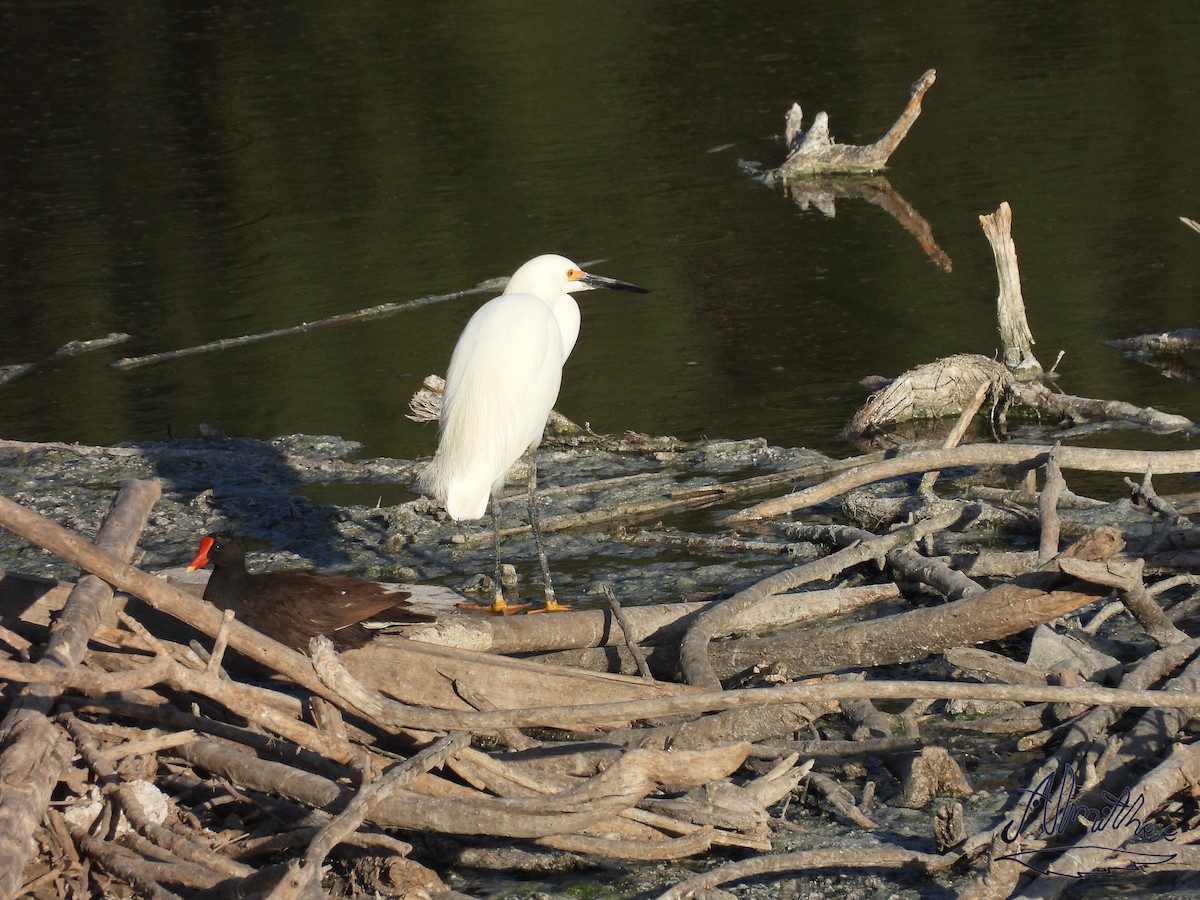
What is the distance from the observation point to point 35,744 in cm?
379

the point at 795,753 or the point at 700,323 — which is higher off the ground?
the point at 795,753

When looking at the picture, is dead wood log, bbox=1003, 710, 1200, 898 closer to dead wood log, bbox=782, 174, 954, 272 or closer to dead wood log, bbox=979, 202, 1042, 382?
dead wood log, bbox=979, 202, 1042, 382

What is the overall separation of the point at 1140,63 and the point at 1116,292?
10.4m

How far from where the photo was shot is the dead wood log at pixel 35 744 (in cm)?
345

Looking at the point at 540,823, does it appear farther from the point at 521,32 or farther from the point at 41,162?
the point at 521,32

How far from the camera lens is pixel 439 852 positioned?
4355 millimetres

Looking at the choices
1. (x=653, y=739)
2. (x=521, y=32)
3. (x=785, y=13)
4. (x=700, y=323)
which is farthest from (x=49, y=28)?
(x=653, y=739)

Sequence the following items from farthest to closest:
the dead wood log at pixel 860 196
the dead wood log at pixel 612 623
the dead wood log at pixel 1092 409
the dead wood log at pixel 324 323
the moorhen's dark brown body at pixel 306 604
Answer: the dead wood log at pixel 860 196, the dead wood log at pixel 324 323, the dead wood log at pixel 1092 409, the dead wood log at pixel 612 623, the moorhen's dark brown body at pixel 306 604

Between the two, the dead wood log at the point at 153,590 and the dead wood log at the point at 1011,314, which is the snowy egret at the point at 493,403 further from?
the dead wood log at the point at 1011,314

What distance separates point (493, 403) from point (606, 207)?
9915 millimetres

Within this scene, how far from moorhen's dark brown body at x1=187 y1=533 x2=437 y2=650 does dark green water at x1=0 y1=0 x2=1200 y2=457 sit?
4.76m

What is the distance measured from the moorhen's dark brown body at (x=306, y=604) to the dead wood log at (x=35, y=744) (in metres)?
0.74

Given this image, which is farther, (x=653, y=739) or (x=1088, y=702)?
(x=653, y=739)

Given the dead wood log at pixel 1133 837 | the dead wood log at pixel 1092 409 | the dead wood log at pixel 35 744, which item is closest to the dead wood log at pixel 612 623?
the dead wood log at pixel 35 744
